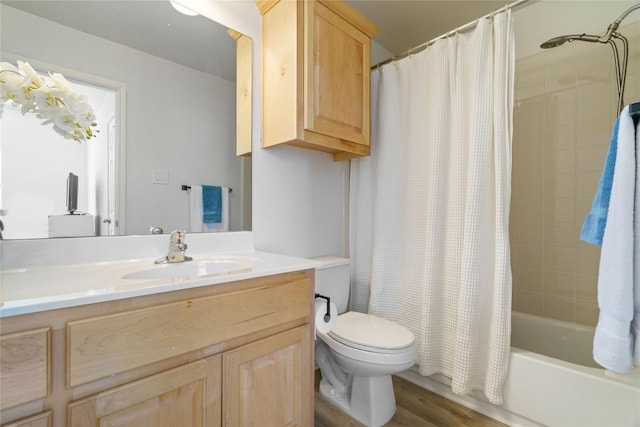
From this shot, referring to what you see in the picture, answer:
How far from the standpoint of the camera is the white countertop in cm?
60

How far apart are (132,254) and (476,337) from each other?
1.60 metres

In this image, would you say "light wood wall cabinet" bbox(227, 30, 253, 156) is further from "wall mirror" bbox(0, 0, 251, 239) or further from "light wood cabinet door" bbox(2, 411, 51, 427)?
"light wood cabinet door" bbox(2, 411, 51, 427)

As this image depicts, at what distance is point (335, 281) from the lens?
169cm

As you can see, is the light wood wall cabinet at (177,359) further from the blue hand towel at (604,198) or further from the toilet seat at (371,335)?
the blue hand towel at (604,198)

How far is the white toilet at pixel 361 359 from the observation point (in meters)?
1.25

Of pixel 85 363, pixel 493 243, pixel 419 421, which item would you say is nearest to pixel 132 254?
pixel 85 363

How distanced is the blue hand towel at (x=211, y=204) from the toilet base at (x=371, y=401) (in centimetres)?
108

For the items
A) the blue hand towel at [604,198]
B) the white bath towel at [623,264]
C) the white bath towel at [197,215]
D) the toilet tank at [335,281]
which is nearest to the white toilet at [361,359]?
the toilet tank at [335,281]

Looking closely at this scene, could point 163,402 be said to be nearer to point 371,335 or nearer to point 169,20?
point 371,335

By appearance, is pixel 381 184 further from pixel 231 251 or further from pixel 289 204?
pixel 231 251

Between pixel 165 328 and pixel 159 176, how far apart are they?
76 cm

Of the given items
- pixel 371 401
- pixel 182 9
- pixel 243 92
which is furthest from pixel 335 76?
pixel 371 401

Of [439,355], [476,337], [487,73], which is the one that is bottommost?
[439,355]

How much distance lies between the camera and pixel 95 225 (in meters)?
1.08
